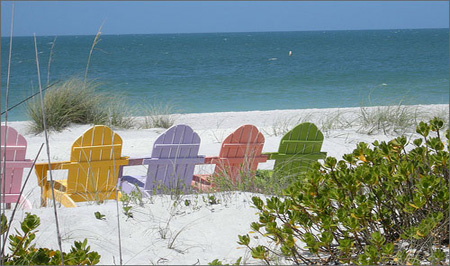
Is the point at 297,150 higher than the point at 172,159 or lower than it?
higher

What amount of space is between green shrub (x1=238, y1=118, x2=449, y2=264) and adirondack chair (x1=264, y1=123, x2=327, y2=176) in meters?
2.01

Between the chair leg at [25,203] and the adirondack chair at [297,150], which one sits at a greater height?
the adirondack chair at [297,150]

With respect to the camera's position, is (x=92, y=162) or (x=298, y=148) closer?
(x=92, y=162)

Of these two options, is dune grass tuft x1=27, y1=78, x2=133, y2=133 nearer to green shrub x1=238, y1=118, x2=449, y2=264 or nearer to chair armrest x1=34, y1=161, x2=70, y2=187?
chair armrest x1=34, y1=161, x2=70, y2=187

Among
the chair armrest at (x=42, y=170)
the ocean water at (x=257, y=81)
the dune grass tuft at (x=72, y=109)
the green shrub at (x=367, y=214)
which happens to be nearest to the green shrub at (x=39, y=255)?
the green shrub at (x=367, y=214)

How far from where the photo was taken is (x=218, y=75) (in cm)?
2642

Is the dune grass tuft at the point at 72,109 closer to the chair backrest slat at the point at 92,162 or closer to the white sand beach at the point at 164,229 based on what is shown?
the chair backrest slat at the point at 92,162

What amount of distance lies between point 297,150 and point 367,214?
2.41m

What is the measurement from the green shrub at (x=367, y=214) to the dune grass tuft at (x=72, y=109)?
20.4ft

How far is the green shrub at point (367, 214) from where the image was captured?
2295 millimetres

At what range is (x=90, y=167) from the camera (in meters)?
4.27

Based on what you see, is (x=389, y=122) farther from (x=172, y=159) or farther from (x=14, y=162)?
(x=14, y=162)

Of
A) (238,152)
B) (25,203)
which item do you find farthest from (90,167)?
(238,152)

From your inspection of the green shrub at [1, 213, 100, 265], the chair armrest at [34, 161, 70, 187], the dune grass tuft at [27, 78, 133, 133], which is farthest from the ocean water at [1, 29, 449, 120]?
the green shrub at [1, 213, 100, 265]
